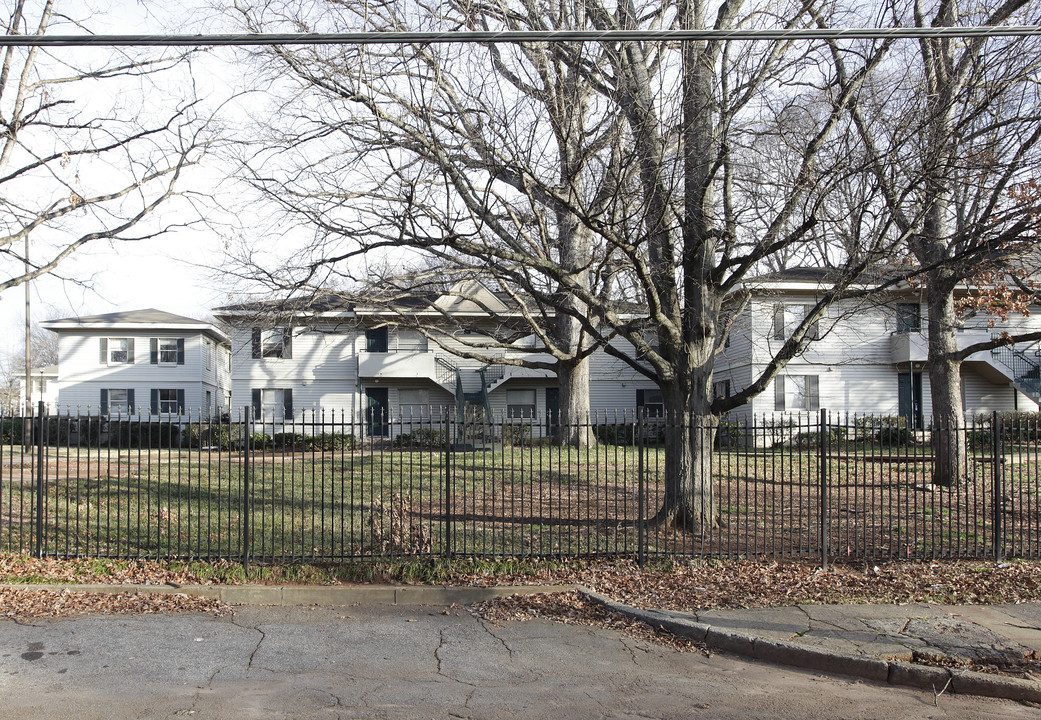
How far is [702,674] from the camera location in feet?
22.4

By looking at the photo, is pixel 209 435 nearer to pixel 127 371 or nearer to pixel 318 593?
pixel 318 593

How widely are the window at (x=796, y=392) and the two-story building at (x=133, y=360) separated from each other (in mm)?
24680

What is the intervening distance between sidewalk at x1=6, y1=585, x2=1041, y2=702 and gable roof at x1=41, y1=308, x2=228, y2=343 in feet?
100

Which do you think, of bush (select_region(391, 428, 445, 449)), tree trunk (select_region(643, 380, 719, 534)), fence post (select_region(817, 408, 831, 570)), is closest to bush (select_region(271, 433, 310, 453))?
bush (select_region(391, 428, 445, 449))

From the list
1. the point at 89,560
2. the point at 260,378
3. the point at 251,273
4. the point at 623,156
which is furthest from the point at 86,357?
the point at 623,156

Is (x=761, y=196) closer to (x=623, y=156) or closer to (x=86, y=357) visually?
(x=623, y=156)

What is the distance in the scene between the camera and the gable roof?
123ft

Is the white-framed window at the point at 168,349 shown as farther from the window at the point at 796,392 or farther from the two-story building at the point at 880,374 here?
the window at the point at 796,392

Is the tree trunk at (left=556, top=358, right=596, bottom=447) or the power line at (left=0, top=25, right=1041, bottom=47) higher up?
the power line at (left=0, top=25, right=1041, bottom=47)

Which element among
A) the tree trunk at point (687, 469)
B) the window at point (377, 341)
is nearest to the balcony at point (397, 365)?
the window at point (377, 341)

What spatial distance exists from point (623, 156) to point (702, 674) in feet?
21.0

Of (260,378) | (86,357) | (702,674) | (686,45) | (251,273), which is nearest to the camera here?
(702,674)

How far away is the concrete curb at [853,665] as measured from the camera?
634cm

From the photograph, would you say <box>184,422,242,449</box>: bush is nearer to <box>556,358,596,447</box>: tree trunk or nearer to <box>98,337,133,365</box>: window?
<box>556,358,596,447</box>: tree trunk
